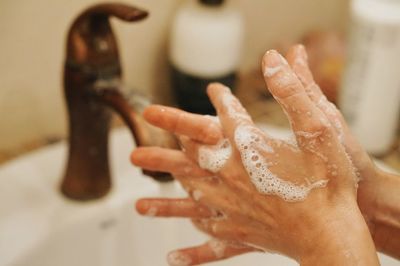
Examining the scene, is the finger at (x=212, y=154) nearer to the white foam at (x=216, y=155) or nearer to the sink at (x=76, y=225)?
the white foam at (x=216, y=155)

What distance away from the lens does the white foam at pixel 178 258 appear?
1.86 ft

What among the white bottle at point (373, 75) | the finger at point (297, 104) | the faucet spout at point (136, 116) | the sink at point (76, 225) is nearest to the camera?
the finger at point (297, 104)

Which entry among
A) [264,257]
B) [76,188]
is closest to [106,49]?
[76,188]

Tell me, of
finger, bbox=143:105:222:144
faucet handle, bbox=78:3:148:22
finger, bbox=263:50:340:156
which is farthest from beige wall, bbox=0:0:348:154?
finger, bbox=263:50:340:156

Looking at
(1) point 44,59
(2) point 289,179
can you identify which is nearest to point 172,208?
(2) point 289,179

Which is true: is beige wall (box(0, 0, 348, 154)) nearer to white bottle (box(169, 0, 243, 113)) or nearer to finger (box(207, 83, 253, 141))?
white bottle (box(169, 0, 243, 113))

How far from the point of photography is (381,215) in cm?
58

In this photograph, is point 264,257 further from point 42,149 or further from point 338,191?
point 42,149

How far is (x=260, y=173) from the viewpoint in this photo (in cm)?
50

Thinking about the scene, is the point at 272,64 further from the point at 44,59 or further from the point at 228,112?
the point at 44,59

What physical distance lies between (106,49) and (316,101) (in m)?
0.22

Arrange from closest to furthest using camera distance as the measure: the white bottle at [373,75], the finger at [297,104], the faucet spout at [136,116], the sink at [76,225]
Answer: the finger at [297,104] < the faucet spout at [136,116] < the sink at [76,225] < the white bottle at [373,75]

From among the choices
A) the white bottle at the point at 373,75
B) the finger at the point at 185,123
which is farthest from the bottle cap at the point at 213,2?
the finger at the point at 185,123

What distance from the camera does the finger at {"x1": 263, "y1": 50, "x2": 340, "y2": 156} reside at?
0.46 metres
